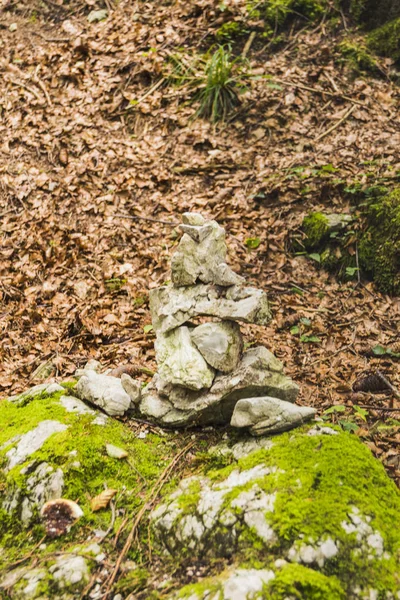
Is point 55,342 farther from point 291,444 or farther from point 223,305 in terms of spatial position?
point 291,444

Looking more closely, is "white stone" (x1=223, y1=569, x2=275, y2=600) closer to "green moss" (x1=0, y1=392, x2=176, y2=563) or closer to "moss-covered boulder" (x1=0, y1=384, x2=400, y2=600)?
"moss-covered boulder" (x1=0, y1=384, x2=400, y2=600)

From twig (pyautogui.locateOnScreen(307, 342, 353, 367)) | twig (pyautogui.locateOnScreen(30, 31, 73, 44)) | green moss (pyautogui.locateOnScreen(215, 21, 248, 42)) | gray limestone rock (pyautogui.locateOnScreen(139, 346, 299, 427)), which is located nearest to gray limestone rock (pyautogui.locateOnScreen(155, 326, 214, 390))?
gray limestone rock (pyautogui.locateOnScreen(139, 346, 299, 427))

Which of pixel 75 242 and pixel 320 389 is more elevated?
pixel 75 242

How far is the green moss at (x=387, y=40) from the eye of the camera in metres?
8.20

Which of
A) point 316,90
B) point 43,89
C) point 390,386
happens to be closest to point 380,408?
point 390,386

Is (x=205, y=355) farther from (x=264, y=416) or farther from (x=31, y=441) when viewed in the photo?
(x=31, y=441)

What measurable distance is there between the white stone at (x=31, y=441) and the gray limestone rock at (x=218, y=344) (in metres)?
1.12

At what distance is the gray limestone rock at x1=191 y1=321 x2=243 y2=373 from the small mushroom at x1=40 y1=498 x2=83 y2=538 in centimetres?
126

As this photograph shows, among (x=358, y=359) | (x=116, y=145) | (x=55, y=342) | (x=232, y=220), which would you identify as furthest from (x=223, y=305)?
(x=116, y=145)

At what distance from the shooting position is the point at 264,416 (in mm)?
3047

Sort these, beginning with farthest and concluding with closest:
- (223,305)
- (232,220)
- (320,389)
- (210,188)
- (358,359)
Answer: (210,188)
(232,220)
(358,359)
(320,389)
(223,305)

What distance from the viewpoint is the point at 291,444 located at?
2898 millimetres

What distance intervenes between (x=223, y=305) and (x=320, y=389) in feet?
5.80

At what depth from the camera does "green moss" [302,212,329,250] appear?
6.18 metres
